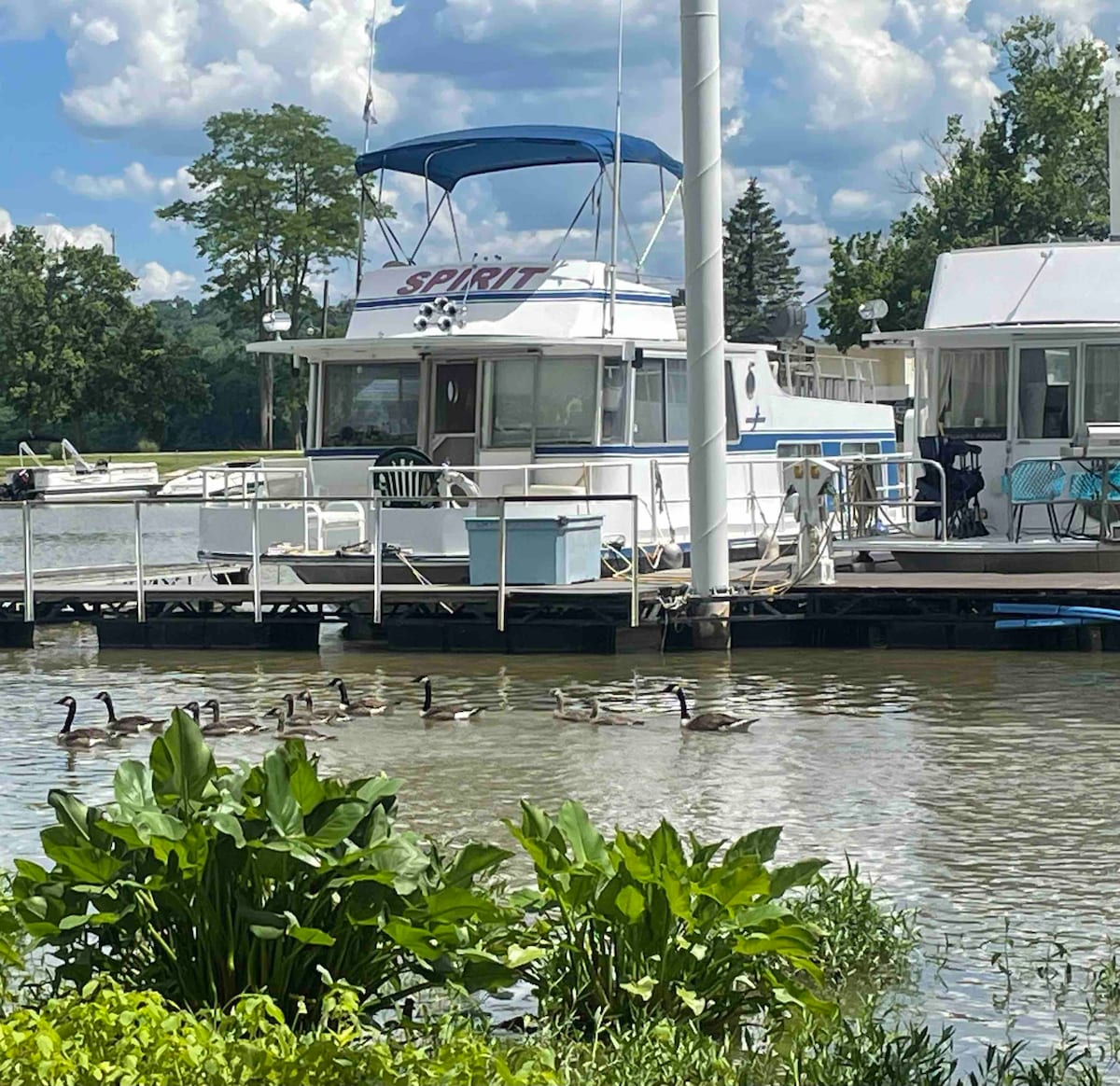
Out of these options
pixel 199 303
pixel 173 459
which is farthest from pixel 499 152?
pixel 199 303

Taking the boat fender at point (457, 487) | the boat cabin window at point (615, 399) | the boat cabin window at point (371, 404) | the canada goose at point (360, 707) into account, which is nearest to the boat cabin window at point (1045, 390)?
the boat cabin window at point (615, 399)

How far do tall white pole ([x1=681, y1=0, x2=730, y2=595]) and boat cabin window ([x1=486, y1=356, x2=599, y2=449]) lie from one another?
11.9 ft

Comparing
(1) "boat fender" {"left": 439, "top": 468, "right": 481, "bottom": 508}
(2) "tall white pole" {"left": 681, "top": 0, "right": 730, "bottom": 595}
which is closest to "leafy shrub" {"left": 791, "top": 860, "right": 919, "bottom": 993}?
(2) "tall white pole" {"left": 681, "top": 0, "right": 730, "bottom": 595}

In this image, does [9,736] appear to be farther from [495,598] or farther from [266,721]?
[495,598]

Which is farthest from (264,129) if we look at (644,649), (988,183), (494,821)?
(494,821)

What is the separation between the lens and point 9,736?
15.9 metres

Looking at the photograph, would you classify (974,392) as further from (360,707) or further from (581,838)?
(581,838)

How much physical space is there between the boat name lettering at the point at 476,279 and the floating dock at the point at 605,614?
13.1 ft

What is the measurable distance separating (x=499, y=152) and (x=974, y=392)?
625cm

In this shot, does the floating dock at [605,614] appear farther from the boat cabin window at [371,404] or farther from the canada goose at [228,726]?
the canada goose at [228,726]

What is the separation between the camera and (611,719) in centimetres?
1553

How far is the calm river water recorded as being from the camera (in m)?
9.34

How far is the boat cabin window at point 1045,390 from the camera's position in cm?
2244

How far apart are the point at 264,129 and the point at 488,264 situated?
67.4m
